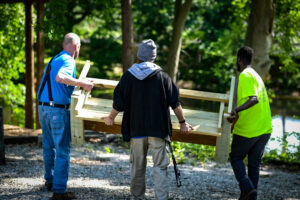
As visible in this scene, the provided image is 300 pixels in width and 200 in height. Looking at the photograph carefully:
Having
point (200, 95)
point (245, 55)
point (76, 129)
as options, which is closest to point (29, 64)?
point (76, 129)

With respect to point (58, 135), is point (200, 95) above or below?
above

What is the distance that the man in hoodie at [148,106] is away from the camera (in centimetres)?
384

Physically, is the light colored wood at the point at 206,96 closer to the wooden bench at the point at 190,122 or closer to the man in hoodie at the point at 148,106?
the wooden bench at the point at 190,122

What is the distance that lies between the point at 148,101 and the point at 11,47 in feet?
26.5

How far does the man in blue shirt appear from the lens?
432cm

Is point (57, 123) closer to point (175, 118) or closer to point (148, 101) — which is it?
point (148, 101)

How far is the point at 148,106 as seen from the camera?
3852 mm

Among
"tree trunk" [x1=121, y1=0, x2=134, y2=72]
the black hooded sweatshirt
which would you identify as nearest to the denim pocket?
the black hooded sweatshirt

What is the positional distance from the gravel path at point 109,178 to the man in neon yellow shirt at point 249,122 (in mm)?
1079

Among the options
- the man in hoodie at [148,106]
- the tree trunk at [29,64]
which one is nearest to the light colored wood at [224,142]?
the man in hoodie at [148,106]

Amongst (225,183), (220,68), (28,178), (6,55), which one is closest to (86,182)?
(28,178)

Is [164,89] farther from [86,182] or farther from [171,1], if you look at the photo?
[171,1]

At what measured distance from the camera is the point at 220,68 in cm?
1541

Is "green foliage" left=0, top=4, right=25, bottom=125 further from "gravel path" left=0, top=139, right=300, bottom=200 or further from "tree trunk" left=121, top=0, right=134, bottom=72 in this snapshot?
"tree trunk" left=121, top=0, right=134, bottom=72
